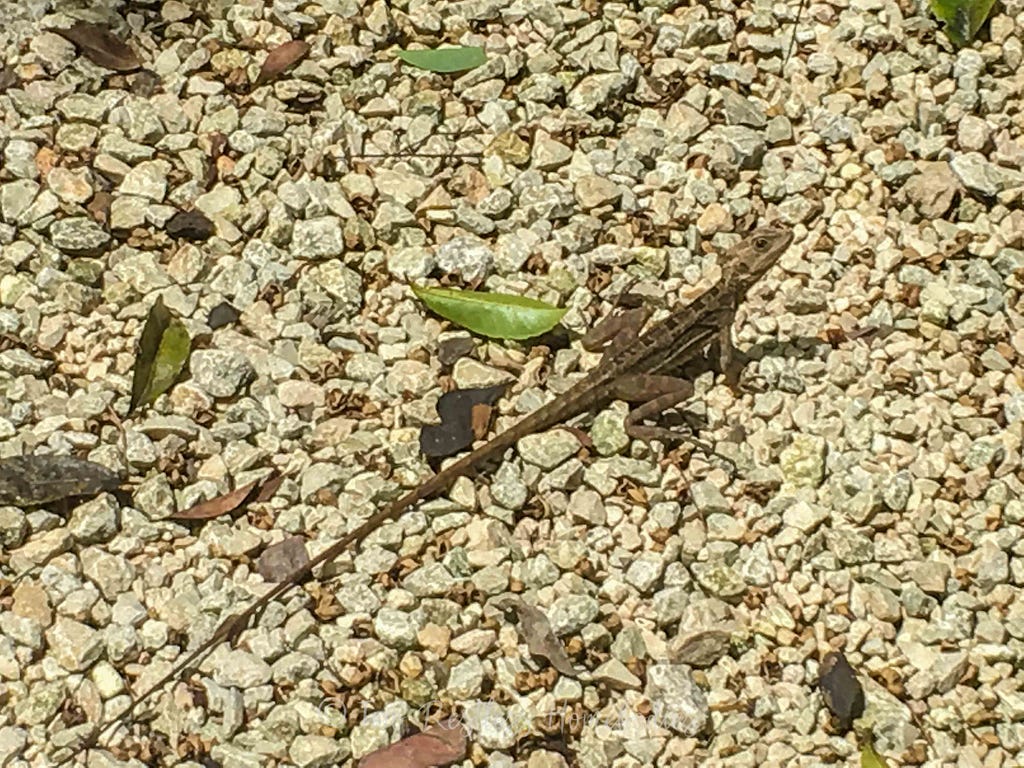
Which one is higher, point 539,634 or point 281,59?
point 281,59

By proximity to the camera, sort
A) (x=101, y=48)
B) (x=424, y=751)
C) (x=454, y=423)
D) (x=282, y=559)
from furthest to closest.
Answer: (x=101, y=48)
(x=454, y=423)
(x=282, y=559)
(x=424, y=751)

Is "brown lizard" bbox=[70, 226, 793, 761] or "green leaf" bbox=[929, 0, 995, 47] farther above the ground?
"green leaf" bbox=[929, 0, 995, 47]

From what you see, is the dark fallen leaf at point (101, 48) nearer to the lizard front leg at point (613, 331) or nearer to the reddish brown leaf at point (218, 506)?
the reddish brown leaf at point (218, 506)

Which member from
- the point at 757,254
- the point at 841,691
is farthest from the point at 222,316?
the point at 841,691

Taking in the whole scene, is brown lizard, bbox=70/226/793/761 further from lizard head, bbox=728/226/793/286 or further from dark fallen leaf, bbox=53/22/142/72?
dark fallen leaf, bbox=53/22/142/72

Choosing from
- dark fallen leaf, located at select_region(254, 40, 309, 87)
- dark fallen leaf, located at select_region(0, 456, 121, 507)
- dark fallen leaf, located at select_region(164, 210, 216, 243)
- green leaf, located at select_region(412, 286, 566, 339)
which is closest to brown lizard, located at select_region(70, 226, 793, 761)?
green leaf, located at select_region(412, 286, 566, 339)

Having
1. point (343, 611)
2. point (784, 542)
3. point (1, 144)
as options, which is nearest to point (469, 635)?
point (343, 611)

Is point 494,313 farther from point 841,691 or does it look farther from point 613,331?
point 841,691
